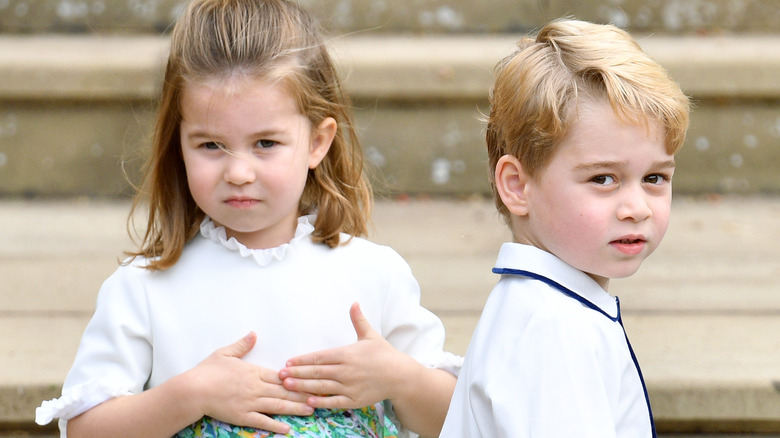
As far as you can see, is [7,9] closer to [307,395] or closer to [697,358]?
[307,395]

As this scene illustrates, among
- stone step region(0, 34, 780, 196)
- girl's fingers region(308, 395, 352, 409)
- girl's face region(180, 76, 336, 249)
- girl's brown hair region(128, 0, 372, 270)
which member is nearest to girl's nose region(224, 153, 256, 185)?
girl's face region(180, 76, 336, 249)

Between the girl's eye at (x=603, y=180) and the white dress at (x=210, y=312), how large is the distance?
464 mm

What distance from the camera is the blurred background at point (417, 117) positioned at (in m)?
2.55

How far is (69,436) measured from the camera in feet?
5.04

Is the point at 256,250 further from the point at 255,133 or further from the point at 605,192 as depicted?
the point at 605,192

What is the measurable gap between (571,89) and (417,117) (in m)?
1.63

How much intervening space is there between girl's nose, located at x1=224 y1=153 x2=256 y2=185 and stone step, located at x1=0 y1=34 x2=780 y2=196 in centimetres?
133

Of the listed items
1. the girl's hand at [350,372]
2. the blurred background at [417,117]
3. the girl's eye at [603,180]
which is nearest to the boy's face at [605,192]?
the girl's eye at [603,180]

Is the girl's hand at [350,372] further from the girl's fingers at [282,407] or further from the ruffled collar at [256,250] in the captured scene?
the ruffled collar at [256,250]

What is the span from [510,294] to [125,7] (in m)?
1.99

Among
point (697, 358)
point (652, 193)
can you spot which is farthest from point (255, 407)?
point (697, 358)

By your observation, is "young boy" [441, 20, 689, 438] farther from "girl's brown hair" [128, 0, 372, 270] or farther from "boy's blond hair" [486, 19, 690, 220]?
"girl's brown hair" [128, 0, 372, 270]

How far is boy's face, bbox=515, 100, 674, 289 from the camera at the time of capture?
1.22m

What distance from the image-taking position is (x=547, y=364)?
1.18 metres
